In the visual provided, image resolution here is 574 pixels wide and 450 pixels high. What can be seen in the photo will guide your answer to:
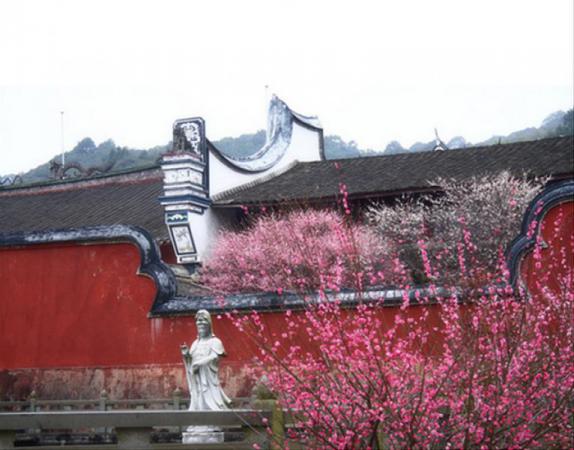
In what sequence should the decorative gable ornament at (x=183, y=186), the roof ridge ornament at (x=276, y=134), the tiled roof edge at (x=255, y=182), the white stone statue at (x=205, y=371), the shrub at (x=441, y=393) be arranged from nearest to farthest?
1. the shrub at (x=441, y=393)
2. the white stone statue at (x=205, y=371)
3. the decorative gable ornament at (x=183, y=186)
4. the tiled roof edge at (x=255, y=182)
5. the roof ridge ornament at (x=276, y=134)

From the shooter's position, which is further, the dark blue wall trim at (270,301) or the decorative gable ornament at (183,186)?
the decorative gable ornament at (183,186)

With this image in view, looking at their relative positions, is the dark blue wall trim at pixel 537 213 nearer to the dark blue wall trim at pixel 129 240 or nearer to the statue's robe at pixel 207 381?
the statue's robe at pixel 207 381

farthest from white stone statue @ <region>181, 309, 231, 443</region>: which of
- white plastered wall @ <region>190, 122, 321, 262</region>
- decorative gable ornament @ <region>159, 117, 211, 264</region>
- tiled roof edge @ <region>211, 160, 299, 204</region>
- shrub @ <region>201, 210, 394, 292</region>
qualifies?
tiled roof edge @ <region>211, 160, 299, 204</region>

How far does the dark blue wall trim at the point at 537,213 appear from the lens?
13703 millimetres

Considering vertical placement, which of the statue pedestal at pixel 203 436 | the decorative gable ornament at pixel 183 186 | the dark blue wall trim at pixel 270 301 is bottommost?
the statue pedestal at pixel 203 436

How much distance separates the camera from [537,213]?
13.8m

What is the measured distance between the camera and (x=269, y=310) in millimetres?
14859

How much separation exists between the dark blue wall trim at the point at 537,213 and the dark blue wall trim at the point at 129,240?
5354 mm

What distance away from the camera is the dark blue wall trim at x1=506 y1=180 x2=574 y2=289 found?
1370cm

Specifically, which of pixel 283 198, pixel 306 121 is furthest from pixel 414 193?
pixel 306 121

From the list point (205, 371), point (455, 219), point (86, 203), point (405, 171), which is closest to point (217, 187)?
point (405, 171)

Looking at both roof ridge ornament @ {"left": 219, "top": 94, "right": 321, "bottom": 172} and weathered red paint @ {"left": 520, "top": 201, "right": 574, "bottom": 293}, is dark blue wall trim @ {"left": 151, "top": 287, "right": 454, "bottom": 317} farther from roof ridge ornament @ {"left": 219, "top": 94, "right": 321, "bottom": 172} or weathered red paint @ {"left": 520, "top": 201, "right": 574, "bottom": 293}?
roof ridge ornament @ {"left": 219, "top": 94, "right": 321, "bottom": 172}

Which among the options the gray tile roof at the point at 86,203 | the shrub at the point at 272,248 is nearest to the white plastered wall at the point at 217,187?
the shrub at the point at 272,248

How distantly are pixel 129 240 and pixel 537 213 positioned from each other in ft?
21.1
